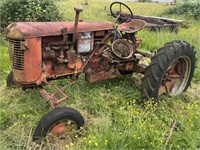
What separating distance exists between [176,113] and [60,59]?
179 cm

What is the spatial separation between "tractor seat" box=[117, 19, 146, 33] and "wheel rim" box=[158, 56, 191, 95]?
79cm

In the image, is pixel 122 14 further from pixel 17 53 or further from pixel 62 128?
pixel 62 128

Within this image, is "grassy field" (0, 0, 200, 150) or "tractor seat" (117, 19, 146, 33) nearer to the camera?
"grassy field" (0, 0, 200, 150)

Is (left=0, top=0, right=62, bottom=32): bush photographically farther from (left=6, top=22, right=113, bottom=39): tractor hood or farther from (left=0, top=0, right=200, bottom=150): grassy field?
(left=6, top=22, right=113, bottom=39): tractor hood

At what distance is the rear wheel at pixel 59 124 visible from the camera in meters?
3.26

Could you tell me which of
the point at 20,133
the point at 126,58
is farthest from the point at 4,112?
the point at 126,58

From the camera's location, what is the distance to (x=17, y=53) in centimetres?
343

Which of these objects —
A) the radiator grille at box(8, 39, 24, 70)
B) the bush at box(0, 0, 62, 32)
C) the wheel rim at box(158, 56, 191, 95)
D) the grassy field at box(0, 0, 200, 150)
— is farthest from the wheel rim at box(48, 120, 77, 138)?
the bush at box(0, 0, 62, 32)

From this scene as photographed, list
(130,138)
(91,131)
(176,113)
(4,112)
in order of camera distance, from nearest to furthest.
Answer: (130,138)
(91,131)
(4,112)
(176,113)

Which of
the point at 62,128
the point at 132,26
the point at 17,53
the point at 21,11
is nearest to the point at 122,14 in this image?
the point at 21,11

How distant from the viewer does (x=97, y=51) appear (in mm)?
4230

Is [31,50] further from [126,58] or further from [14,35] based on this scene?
[126,58]

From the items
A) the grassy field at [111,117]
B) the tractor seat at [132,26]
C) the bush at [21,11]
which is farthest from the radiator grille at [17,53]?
the bush at [21,11]

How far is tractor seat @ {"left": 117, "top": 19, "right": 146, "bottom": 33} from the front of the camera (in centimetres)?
462
